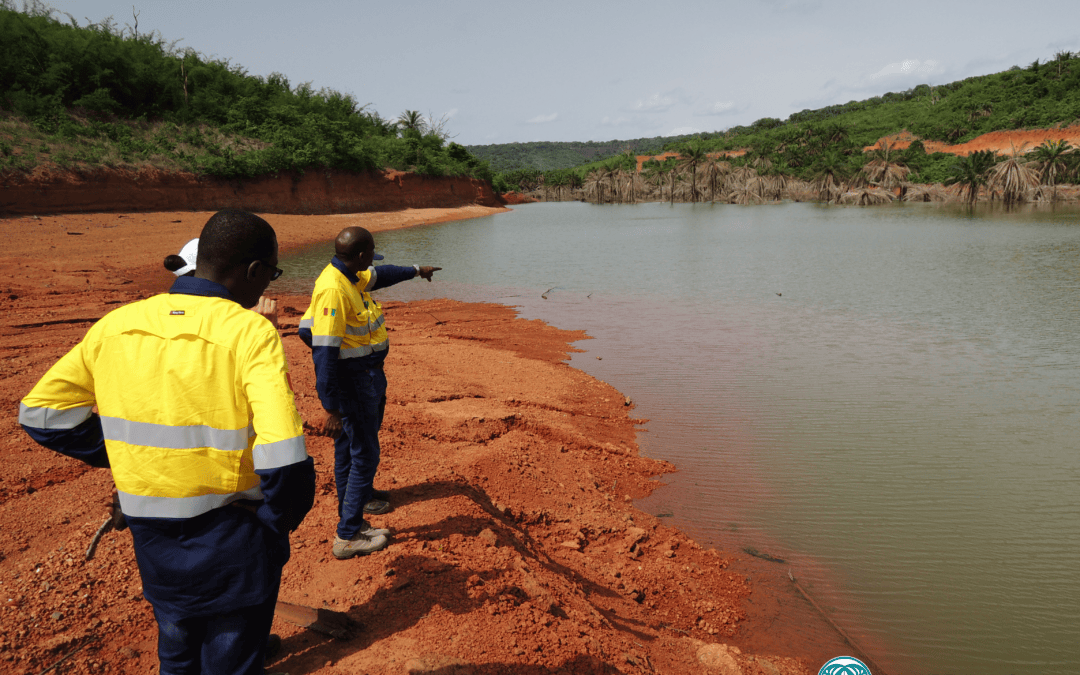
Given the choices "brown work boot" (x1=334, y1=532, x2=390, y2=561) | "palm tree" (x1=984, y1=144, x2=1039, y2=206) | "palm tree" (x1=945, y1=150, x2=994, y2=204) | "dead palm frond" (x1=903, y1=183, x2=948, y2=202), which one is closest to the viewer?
"brown work boot" (x1=334, y1=532, x2=390, y2=561)

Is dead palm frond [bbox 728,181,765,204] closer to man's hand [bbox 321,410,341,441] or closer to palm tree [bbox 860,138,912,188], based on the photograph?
palm tree [bbox 860,138,912,188]

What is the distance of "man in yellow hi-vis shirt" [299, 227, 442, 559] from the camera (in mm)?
3439

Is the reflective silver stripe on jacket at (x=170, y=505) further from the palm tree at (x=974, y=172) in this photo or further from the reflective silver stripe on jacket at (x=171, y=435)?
the palm tree at (x=974, y=172)

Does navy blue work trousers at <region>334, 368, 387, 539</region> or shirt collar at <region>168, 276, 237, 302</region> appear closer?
shirt collar at <region>168, 276, 237, 302</region>

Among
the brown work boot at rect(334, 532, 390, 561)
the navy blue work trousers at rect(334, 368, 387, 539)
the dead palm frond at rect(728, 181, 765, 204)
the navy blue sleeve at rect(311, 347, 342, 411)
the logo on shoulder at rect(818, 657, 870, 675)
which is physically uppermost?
the dead palm frond at rect(728, 181, 765, 204)

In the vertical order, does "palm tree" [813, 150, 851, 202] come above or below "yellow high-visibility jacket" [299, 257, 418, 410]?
above

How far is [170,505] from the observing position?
1754 mm

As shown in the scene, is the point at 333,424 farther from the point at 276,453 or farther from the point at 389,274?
the point at 276,453

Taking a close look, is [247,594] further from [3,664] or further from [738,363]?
[738,363]

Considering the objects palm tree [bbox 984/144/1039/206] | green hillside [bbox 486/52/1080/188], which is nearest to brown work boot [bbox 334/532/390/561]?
palm tree [bbox 984/144/1039/206]

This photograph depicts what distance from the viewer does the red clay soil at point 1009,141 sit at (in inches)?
2557

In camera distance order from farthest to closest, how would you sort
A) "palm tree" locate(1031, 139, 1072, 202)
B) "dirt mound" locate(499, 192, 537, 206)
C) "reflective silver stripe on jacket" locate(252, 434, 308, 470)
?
"dirt mound" locate(499, 192, 537, 206) → "palm tree" locate(1031, 139, 1072, 202) → "reflective silver stripe on jacket" locate(252, 434, 308, 470)

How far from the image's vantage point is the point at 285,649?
Result: 277 cm

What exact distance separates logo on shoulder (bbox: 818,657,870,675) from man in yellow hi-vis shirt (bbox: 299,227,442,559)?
8.79 feet
